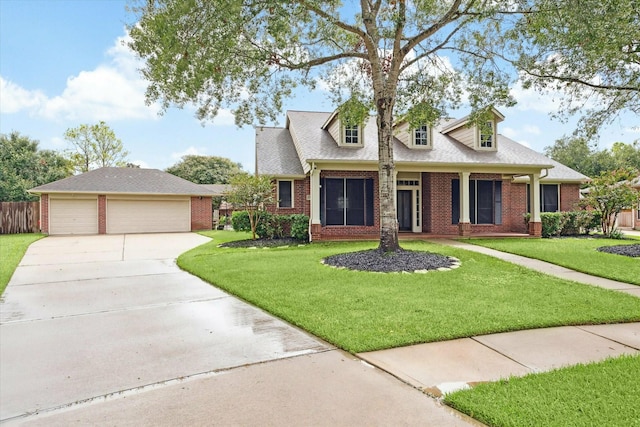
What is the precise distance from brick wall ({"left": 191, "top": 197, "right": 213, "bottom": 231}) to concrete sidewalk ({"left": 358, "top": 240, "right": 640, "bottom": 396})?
812 inches

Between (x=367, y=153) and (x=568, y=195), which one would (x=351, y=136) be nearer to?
(x=367, y=153)

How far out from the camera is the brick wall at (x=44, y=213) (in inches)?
765

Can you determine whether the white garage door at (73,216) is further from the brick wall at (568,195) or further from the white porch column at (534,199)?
the brick wall at (568,195)

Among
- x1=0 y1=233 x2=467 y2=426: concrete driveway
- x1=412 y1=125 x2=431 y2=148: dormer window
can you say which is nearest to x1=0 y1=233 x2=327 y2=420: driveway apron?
x1=0 y1=233 x2=467 y2=426: concrete driveway

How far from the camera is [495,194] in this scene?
53.7 feet

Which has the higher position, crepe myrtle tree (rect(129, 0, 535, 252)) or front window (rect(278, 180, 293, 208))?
crepe myrtle tree (rect(129, 0, 535, 252))

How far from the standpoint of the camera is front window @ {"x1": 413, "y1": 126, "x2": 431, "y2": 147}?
16.0m

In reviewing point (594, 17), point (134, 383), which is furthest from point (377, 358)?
point (594, 17)

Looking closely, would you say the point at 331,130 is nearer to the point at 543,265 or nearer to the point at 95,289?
the point at 543,265

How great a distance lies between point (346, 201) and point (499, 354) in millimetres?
11568

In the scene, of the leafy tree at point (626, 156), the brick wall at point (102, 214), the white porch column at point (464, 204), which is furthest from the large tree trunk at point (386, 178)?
the leafy tree at point (626, 156)

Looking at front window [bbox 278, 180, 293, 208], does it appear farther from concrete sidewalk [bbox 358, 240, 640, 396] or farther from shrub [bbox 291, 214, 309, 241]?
concrete sidewalk [bbox 358, 240, 640, 396]

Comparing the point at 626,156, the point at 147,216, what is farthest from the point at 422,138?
the point at 626,156

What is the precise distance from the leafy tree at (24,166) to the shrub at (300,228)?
25764 mm
